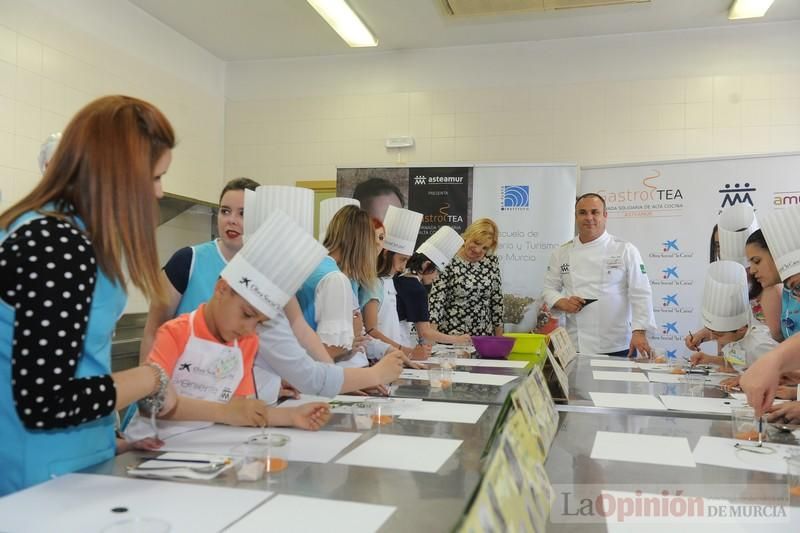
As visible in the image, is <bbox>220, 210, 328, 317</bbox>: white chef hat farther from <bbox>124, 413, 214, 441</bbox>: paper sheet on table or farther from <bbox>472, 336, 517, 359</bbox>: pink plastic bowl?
<bbox>472, 336, 517, 359</bbox>: pink plastic bowl

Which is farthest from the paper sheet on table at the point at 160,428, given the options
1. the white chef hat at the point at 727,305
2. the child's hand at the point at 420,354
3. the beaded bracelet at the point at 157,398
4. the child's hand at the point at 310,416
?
the white chef hat at the point at 727,305

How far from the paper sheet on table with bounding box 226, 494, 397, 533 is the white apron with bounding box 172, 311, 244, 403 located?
59 cm

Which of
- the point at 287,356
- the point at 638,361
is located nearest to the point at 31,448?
the point at 287,356

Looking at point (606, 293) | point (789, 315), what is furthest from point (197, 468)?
point (606, 293)

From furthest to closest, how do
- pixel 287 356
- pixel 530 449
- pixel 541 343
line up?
→ pixel 541 343
pixel 287 356
pixel 530 449

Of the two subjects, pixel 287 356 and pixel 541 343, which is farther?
pixel 541 343

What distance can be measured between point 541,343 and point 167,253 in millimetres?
3524

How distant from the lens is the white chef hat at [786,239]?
74.9 inches

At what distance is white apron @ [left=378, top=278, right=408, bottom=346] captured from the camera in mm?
3062

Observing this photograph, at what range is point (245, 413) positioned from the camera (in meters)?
1.43

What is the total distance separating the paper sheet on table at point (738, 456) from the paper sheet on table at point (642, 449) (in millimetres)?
30

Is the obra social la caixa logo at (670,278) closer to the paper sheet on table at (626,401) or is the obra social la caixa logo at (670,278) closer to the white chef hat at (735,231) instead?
the white chef hat at (735,231)

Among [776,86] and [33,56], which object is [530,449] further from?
[776,86]

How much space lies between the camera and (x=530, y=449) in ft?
3.20
